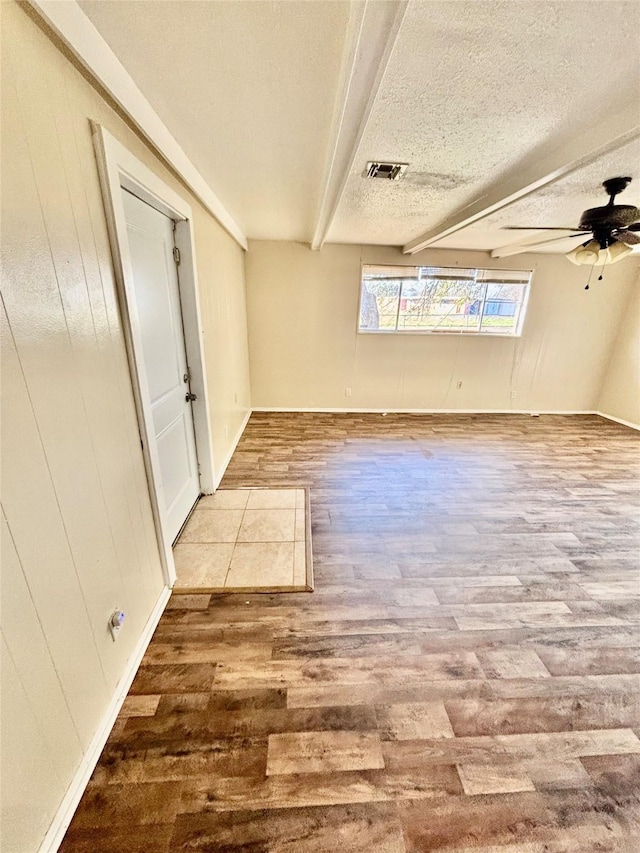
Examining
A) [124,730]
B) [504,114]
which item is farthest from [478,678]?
[504,114]

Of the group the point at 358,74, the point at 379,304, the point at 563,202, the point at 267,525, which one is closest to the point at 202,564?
the point at 267,525

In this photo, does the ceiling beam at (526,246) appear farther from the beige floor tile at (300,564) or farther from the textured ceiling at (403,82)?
the beige floor tile at (300,564)

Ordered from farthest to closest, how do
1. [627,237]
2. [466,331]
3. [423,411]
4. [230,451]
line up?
[423,411] → [466,331] → [230,451] → [627,237]

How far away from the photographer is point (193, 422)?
2.66 metres

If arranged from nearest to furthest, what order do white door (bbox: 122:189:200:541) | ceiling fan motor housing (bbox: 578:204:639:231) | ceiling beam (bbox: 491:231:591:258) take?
white door (bbox: 122:189:200:541), ceiling fan motor housing (bbox: 578:204:639:231), ceiling beam (bbox: 491:231:591:258)

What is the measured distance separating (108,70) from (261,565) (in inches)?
92.7

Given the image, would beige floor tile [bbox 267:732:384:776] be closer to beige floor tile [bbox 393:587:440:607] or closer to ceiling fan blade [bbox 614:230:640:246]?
beige floor tile [bbox 393:587:440:607]

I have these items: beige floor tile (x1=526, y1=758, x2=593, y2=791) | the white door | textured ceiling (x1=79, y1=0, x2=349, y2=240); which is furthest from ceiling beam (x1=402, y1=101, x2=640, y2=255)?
beige floor tile (x1=526, y1=758, x2=593, y2=791)

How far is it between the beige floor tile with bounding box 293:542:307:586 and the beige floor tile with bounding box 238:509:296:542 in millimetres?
107

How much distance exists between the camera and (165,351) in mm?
2125

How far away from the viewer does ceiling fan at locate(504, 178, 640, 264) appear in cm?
217

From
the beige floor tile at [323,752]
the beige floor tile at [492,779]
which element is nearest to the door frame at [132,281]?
the beige floor tile at [323,752]

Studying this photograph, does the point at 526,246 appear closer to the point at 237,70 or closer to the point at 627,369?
the point at 627,369

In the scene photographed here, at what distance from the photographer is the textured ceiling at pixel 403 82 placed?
1010mm
